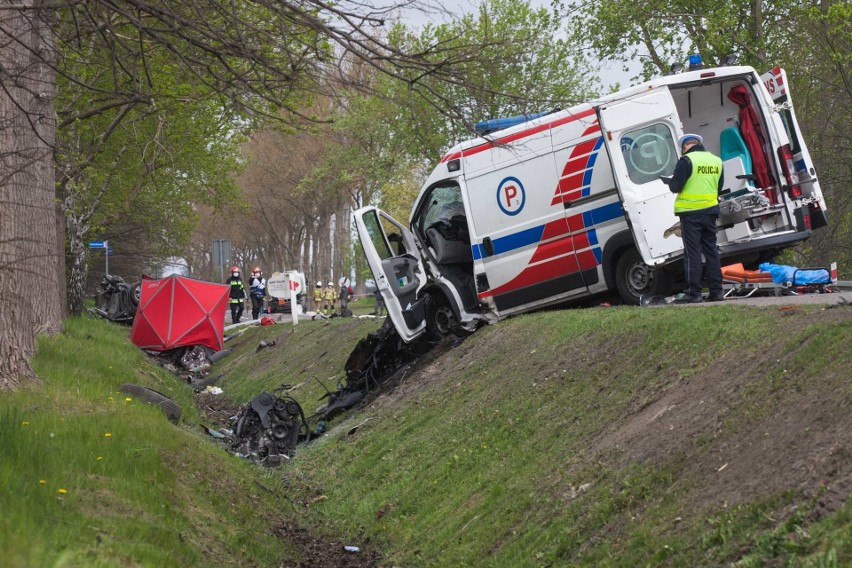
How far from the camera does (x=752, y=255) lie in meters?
13.9

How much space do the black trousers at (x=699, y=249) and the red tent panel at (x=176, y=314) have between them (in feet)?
52.0

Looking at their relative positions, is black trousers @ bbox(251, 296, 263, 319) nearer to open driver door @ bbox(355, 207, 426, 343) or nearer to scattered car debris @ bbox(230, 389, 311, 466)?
open driver door @ bbox(355, 207, 426, 343)

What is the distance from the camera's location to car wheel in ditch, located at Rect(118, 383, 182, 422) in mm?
13547

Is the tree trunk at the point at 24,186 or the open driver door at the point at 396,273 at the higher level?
the tree trunk at the point at 24,186

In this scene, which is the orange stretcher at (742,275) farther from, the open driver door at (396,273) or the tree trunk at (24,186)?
the tree trunk at (24,186)

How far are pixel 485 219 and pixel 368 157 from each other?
34.1m

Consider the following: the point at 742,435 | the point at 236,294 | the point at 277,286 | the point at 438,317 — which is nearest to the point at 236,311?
the point at 236,294

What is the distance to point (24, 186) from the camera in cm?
760

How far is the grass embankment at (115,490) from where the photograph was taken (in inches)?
236

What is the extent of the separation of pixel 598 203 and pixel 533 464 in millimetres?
6232

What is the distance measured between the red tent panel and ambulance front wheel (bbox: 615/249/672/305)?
14.3 m

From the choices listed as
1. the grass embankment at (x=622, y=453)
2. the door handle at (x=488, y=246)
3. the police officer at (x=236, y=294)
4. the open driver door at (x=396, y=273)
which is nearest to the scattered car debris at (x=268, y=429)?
the grass embankment at (x=622, y=453)

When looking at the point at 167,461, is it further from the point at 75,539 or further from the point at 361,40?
the point at 361,40

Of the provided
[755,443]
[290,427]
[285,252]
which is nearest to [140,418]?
[290,427]
